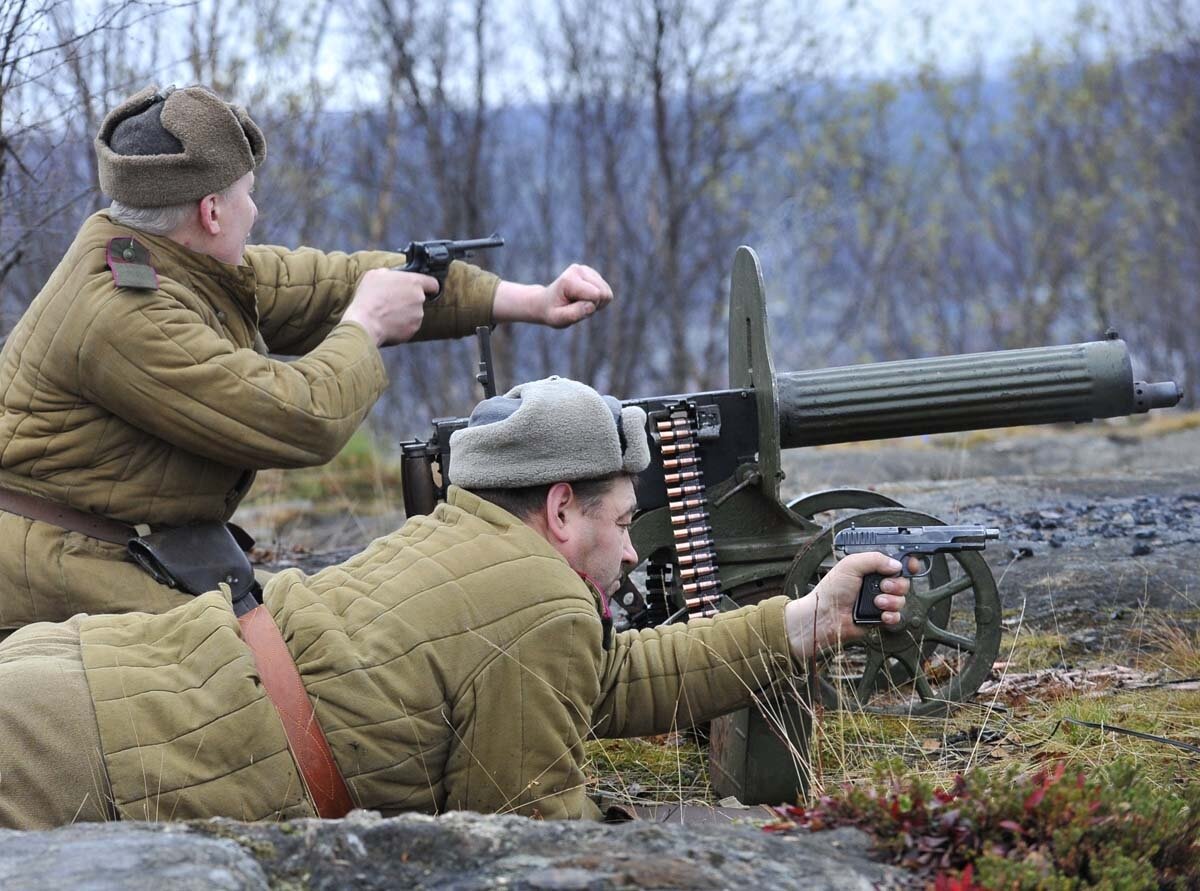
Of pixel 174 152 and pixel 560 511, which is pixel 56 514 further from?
pixel 560 511

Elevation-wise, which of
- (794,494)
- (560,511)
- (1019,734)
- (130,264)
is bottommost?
(1019,734)

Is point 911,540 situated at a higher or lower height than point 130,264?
lower

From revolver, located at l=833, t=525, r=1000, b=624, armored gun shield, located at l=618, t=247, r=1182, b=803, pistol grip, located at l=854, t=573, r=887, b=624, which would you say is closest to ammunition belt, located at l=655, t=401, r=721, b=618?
armored gun shield, located at l=618, t=247, r=1182, b=803

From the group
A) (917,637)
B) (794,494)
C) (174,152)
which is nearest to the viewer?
(174,152)

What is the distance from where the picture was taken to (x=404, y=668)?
3.28 meters

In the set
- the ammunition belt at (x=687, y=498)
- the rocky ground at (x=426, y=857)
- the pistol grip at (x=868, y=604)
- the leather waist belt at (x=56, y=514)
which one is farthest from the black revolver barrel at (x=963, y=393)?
the rocky ground at (x=426, y=857)

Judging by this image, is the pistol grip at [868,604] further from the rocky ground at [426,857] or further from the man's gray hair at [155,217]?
the man's gray hair at [155,217]

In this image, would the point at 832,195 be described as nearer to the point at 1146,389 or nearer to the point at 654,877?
the point at 1146,389

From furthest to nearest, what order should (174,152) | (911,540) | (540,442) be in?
(174,152) → (911,540) → (540,442)

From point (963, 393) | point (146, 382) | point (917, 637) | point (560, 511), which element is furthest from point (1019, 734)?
point (146, 382)

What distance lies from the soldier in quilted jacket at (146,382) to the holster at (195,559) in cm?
4

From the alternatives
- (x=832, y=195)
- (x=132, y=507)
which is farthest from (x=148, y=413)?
(x=832, y=195)

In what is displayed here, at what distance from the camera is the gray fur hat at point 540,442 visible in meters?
3.43

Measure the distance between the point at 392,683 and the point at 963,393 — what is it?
3066 millimetres
